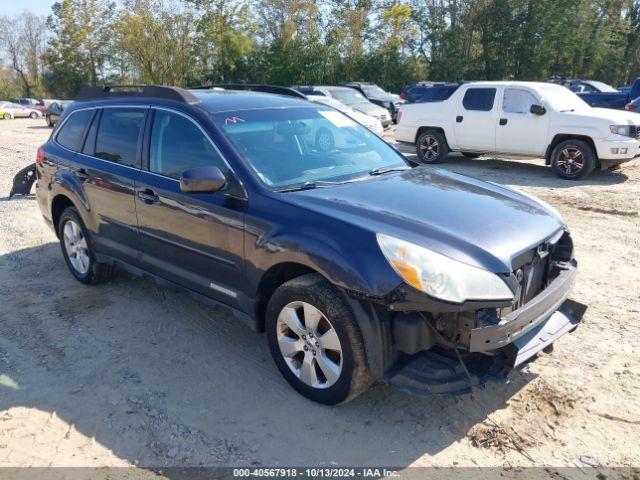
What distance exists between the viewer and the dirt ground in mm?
A: 2965

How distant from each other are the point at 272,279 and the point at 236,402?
0.79 metres

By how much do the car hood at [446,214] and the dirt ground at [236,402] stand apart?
968mm

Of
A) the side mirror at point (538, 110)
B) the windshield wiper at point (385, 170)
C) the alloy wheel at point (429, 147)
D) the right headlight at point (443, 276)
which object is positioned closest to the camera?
the right headlight at point (443, 276)

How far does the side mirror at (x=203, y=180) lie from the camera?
3.42 m

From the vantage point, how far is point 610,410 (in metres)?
3.25

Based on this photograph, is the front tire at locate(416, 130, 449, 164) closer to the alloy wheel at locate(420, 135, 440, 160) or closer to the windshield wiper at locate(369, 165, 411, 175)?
the alloy wheel at locate(420, 135, 440, 160)

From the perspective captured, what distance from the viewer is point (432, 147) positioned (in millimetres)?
12203

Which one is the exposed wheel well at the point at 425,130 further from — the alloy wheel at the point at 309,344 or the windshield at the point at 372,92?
the windshield at the point at 372,92

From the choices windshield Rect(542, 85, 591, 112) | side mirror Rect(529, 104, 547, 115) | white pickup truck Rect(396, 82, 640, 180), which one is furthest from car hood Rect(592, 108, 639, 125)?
side mirror Rect(529, 104, 547, 115)

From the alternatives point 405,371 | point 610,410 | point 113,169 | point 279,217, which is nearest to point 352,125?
point 279,217

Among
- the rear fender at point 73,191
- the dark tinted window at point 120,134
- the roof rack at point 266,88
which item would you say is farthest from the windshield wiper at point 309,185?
the rear fender at point 73,191

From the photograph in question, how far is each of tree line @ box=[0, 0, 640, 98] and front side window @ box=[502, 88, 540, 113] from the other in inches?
1067

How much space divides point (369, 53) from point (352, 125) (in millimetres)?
36569

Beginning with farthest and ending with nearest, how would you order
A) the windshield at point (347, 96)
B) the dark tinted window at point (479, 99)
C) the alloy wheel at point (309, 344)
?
the windshield at point (347, 96)
the dark tinted window at point (479, 99)
the alloy wheel at point (309, 344)
